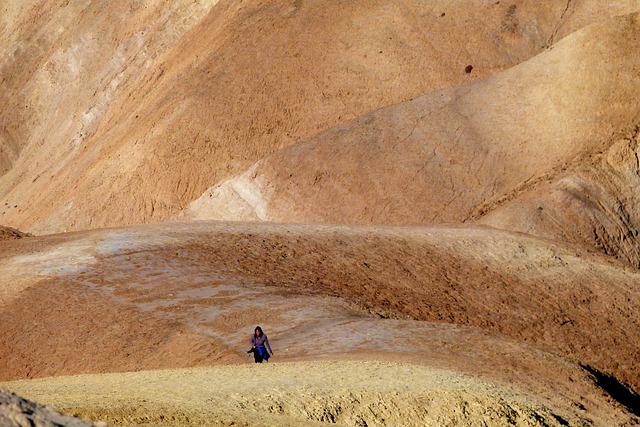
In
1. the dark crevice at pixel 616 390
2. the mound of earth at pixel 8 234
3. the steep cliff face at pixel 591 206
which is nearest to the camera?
the dark crevice at pixel 616 390

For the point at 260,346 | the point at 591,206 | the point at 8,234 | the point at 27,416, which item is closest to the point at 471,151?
the point at 591,206

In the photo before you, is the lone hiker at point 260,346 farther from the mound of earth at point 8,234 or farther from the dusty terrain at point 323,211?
the mound of earth at point 8,234

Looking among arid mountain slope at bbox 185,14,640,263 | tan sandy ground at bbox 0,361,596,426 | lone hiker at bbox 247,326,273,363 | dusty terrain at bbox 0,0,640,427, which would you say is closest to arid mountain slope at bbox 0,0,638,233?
dusty terrain at bbox 0,0,640,427

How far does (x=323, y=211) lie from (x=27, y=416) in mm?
28314

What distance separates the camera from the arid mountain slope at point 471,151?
116 ft

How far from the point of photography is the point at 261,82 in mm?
41812

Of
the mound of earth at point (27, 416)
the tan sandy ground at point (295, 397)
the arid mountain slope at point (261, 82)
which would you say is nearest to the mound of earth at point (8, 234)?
the arid mountain slope at point (261, 82)

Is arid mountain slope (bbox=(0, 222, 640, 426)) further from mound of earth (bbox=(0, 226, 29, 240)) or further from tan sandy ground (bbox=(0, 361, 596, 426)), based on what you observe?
mound of earth (bbox=(0, 226, 29, 240))

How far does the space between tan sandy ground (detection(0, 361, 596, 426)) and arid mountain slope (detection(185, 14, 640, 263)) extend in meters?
18.3

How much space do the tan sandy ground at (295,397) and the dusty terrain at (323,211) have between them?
0.18 feet

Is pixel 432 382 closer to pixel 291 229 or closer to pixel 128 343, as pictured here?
pixel 128 343

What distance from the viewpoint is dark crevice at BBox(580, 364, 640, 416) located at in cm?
1945

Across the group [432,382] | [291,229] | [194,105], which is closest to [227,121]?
[194,105]

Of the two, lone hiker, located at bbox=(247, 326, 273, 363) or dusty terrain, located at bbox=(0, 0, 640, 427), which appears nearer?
dusty terrain, located at bbox=(0, 0, 640, 427)
